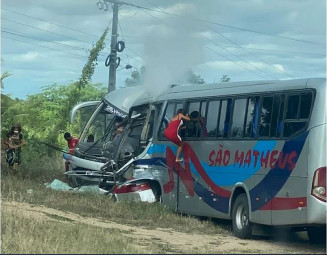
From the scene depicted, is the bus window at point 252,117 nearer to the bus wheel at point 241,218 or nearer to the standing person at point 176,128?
the bus wheel at point 241,218

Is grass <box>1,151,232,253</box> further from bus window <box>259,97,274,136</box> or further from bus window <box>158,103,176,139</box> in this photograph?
bus window <box>259,97,274,136</box>

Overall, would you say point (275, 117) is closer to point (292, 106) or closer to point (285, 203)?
point (292, 106)

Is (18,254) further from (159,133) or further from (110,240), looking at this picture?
(159,133)

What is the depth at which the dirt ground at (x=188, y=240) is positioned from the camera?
1205cm

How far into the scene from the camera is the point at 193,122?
53.5 feet

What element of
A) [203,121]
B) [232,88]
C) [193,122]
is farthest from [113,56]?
[232,88]

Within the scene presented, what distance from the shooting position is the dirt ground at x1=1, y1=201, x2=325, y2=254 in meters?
12.0

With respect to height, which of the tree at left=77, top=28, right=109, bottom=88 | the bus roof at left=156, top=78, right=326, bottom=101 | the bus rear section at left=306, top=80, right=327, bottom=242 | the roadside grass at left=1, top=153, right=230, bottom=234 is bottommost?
the roadside grass at left=1, top=153, right=230, bottom=234

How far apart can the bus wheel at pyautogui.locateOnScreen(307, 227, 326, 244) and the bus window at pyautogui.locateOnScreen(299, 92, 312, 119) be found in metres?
2.26

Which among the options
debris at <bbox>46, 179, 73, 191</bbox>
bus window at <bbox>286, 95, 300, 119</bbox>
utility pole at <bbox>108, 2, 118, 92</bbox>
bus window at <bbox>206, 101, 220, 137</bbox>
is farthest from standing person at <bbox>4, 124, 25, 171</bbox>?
utility pole at <bbox>108, 2, 118, 92</bbox>

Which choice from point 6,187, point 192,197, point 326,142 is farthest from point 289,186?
point 6,187

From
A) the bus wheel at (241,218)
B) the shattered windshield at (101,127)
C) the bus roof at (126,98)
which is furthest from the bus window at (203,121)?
the shattered windshield at (101,127)

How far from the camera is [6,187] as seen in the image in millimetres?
20453

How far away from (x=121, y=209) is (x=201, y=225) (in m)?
2.17
